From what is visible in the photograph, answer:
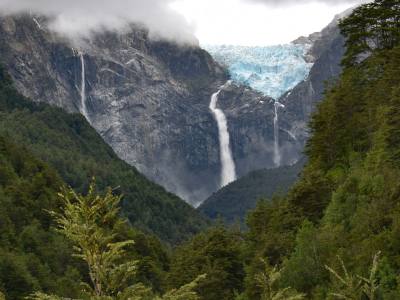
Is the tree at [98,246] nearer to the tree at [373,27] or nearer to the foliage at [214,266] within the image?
the foliage at [214,266]

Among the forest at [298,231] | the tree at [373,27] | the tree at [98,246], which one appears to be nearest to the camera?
the tree at [98,246]

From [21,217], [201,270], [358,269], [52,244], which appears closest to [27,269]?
[52,244]

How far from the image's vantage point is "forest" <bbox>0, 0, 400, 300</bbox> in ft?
45.5

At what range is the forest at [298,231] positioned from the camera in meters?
13.9

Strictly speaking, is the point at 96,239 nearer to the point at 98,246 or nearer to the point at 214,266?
the point at 98,246

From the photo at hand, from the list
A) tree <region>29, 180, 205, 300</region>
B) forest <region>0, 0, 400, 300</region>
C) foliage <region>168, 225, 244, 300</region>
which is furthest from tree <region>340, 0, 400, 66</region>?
tree <region>29, 180, 205, 300</region>

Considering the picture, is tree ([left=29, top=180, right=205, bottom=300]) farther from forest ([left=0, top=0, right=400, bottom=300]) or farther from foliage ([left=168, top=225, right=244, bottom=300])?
foliage ([left=168, top=225, right=244, bottom=300])

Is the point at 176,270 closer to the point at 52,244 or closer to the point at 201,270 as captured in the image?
the point at 201,270

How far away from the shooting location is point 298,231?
44.3 m

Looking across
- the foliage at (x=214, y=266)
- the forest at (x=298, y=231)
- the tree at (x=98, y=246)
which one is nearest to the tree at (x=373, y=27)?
the forest at (x=298, y=231)

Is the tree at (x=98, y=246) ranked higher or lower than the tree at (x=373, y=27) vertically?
lower

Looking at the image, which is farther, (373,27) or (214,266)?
(373,27)

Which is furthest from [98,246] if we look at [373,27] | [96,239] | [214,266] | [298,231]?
[373,27]

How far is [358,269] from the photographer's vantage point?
28.4m
